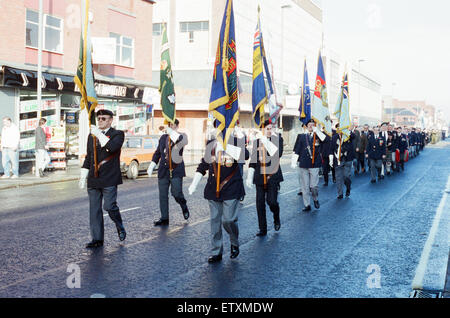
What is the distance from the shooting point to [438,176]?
2078 cm

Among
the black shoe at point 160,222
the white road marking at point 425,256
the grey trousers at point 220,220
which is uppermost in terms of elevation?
the grey trousers at point 220,220

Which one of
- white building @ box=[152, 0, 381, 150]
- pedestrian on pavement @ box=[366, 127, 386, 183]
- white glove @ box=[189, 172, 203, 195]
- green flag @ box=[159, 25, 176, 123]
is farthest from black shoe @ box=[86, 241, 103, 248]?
white building @ box=[152, 0, 381, 150]

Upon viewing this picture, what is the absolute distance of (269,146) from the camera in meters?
8.29

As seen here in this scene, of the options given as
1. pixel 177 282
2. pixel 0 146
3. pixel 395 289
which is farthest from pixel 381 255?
pixel 0 146

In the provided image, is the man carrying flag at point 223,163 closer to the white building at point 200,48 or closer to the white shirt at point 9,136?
the white shirt at point 9,136

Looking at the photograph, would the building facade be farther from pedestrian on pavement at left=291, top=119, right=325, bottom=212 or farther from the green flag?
pedestrian on pavement at left=291, top=119, right=325, bottom=212

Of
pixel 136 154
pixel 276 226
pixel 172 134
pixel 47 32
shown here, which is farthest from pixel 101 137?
pixel 47 32

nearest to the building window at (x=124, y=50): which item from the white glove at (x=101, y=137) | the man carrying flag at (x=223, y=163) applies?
the white glove at (x=101, y=137)

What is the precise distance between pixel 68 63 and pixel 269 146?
17.1m

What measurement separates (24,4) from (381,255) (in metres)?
18.1

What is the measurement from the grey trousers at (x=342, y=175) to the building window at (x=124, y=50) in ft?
52.2

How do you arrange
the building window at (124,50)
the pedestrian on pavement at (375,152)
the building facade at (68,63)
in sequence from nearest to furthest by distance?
the pedestrian on pavement at (375,152) → the building facade at (68,63) → the building window at (124,50)

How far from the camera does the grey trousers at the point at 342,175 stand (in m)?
13.4

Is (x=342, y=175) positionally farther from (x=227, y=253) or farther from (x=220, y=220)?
(x=220, y=220)
